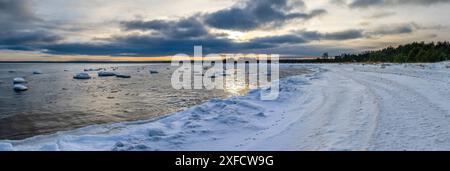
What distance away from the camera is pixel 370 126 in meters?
7.96

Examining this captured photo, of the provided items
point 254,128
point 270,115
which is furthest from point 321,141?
point 270,115

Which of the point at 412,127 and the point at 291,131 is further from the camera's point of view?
the point at 291,131

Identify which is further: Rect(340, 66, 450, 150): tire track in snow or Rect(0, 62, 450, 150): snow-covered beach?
Rect(0, 62, 450, 150): snow-covered beach

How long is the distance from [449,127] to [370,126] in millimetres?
1640

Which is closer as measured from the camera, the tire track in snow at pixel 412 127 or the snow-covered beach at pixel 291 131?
the tire track in snow at pixel 412 127

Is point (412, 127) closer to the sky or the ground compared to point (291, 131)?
closer to the sky

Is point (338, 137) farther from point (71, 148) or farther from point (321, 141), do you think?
point (71, 148)
